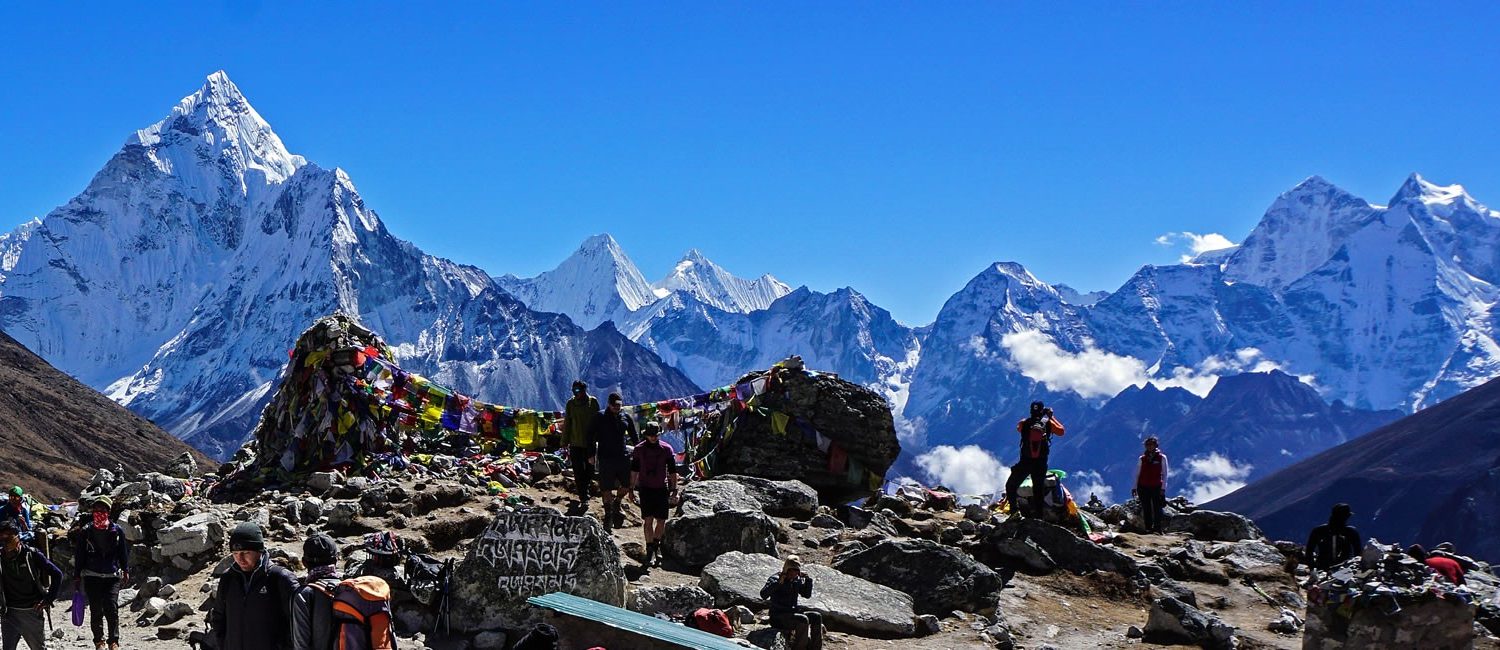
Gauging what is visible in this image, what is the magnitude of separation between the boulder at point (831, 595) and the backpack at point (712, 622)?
5.76 feet

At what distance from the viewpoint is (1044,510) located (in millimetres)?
19312

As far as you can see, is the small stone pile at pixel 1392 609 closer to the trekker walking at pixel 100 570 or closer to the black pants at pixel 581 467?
the black pants at pixel 581 467

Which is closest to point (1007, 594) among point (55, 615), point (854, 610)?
point (854, 610)

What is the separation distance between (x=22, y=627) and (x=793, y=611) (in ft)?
22.3

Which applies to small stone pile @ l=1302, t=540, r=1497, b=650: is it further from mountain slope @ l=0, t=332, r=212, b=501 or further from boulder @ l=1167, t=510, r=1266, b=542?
mountain slope @ l=0, t=332, r=212, b=501

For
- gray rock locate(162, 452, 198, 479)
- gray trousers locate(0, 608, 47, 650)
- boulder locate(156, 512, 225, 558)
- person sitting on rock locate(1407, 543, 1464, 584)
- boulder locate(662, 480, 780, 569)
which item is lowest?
gray trousers locate(0, 608, 47, 650)

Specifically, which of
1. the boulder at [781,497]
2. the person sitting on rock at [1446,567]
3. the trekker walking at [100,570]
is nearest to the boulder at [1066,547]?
the boulder at [781,497]

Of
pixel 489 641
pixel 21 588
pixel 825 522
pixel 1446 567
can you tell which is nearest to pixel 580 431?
pixel 825 522

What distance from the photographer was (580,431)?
17734mm

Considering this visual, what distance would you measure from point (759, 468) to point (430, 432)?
578 centimetres

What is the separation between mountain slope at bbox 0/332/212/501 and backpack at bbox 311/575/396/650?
353ft

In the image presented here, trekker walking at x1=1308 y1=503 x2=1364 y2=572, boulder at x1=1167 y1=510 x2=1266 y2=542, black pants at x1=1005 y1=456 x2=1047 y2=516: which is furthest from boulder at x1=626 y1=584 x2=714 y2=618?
boulder at x1=1167 y1=510 x2=1266 y2=542

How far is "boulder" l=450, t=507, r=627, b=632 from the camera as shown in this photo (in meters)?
12.5

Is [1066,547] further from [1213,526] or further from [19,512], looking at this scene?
[19,512]
